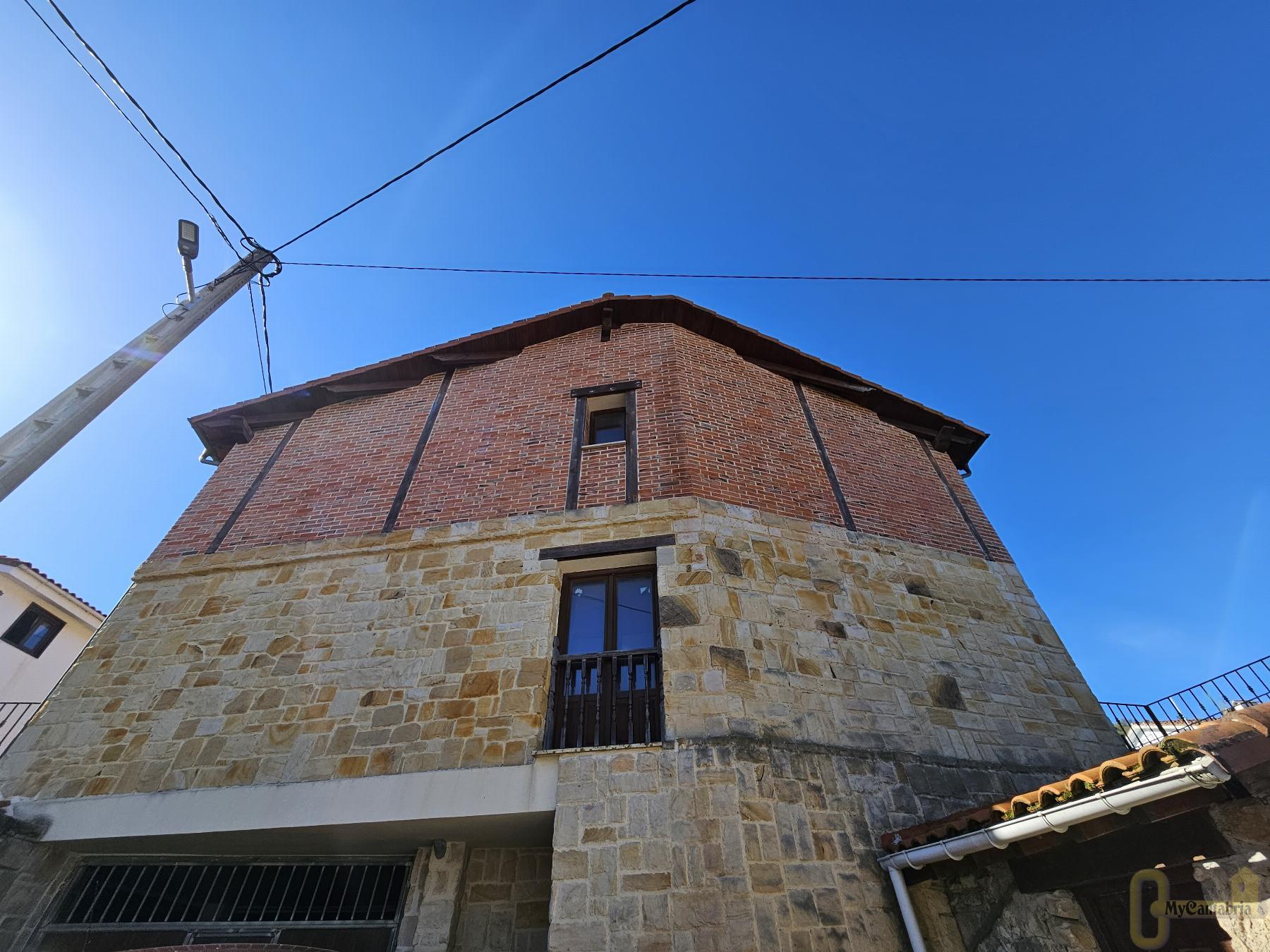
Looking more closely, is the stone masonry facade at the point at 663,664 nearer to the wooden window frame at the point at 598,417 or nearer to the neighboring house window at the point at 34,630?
the wooden window frame at the point at 598,417

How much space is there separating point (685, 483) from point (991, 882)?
4166 millimetres

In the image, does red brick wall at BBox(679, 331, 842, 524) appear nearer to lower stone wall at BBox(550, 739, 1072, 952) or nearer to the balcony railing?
the balcony railing

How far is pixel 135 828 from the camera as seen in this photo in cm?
518

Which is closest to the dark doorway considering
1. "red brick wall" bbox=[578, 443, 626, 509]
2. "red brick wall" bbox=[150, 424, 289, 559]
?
"red brick wall" bbox=[578, 443, 626, 509]

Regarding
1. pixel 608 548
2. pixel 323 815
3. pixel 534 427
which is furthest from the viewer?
pixel 534 427

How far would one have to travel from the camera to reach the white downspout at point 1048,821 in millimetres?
3084

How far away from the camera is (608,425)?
848 centimetres

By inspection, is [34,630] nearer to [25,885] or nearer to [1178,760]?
[25,885]

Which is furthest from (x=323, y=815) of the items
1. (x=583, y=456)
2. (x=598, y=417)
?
(x=598, y=417)

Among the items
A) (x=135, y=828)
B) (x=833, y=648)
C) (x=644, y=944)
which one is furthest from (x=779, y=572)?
(x=135, y=828)

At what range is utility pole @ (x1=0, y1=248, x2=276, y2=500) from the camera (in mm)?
4730

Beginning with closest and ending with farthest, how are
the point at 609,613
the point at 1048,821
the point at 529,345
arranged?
the point at 1048,821 → the point at 609,613 → the point at 529,345

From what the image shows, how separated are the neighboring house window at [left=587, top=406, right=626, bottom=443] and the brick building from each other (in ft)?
0.18

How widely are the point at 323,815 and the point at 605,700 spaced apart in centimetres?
236
